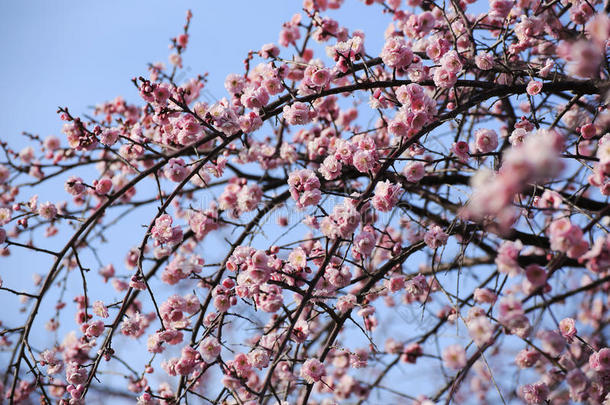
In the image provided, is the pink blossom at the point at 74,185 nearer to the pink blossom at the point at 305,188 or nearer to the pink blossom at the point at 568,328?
the pink blossom at the point at 305,188

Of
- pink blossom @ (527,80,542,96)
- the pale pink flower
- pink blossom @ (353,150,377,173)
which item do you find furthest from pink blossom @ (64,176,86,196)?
pink blossom @ (527,80,542,96)

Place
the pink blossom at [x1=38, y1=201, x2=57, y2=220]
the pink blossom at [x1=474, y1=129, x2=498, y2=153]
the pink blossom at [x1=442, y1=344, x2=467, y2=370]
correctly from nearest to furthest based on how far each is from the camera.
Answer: the pink blossom at [x1=442, y1=344, x2=467, y2=370], the pink blossom at [x1=474, y1=129, x2=498, y2=153], the pink blossom at [x1=38, y1=201, x2=57, y2=220]

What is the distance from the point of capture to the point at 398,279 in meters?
2.76

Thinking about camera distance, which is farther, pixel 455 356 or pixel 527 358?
pixel 527 358

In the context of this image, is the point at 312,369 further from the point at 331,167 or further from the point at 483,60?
the point at 483,60

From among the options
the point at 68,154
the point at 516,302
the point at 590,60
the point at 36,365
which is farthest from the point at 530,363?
the point at 68,154

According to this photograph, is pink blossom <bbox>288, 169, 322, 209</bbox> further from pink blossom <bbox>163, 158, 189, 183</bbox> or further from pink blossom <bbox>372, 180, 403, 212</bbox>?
pink blossom <bbox>163, 158, 189, 183</bbox>

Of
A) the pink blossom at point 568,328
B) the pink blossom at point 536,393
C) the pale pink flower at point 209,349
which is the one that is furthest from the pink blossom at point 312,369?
the pink blossom at point 568,328

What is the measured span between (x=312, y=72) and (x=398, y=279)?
51.4 inches

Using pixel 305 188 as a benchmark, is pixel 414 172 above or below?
above

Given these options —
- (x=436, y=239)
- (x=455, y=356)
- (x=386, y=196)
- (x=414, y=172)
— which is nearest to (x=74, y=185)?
(x=386, y=196)

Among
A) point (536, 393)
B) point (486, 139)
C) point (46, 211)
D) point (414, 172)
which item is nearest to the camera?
point (536, 393)

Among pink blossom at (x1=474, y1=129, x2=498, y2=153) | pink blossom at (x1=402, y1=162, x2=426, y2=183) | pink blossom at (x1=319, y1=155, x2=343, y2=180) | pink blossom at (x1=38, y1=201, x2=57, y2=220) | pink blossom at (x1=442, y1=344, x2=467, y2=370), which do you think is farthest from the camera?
pink blossom at (x1=38, y1=201, x2=57, y2=220)

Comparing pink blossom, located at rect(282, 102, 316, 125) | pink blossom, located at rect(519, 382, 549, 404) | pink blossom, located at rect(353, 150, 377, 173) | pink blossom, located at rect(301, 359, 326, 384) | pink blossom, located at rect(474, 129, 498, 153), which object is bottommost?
pink blossom, located at rect(519, 382, 549, 404)
